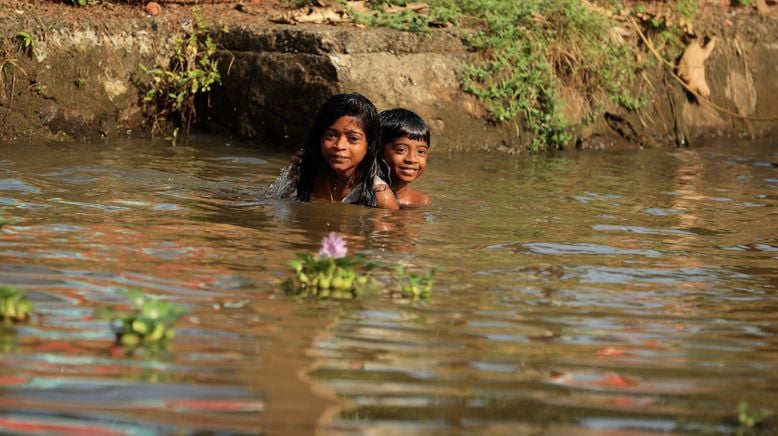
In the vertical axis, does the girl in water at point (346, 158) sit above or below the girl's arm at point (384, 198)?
above

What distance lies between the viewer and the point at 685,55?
11.0m

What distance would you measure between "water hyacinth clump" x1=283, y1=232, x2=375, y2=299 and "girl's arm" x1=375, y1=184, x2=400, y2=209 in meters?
2.63

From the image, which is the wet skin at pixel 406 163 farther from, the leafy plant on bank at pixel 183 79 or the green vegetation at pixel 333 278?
the green vegetation at pixel 333 278

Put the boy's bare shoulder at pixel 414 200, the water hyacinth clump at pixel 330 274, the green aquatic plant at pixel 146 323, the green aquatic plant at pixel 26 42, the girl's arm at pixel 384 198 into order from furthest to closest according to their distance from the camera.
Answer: the green aquatic plant at pixel 26 42
the boy's bare shoulder at pixel 414 200
the girl's arm at pixel 384 198
the water hyacinth clump at pixel 330 274
the green aquatic plant at pixel 146 323

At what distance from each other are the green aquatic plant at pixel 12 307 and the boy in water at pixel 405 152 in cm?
377

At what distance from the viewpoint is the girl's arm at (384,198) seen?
682cm

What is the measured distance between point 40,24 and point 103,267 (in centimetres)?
513

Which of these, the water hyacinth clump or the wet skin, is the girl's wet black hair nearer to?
the wet skin

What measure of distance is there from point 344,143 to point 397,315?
2.93 meters

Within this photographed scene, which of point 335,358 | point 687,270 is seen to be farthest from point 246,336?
point 687,270

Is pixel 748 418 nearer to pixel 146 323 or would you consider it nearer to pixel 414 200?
pixel 146 323

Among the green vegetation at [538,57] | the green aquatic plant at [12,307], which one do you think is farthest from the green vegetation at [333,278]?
the green vegetation at [538,57]

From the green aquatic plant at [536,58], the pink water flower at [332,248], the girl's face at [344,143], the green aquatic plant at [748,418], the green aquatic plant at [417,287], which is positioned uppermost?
the green aquatic plant at [536,58]

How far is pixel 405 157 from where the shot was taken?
23.4 feet
